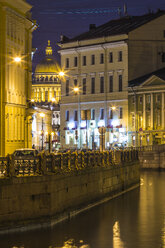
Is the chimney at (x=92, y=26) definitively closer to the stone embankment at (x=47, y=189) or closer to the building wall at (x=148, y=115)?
the building wall at (x=148, y=115)

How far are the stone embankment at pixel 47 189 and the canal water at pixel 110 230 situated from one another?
0.55m

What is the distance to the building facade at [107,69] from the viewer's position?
10994cm

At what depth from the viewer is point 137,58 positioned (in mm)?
110875

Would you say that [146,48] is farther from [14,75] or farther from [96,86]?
[14,75]

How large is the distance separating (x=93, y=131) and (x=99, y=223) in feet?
251

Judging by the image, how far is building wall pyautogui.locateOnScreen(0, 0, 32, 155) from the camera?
65.1 metres

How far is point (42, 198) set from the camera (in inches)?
1229

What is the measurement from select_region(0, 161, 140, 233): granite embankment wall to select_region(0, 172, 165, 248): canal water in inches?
19.8

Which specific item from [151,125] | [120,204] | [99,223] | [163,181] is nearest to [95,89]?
[151,125]

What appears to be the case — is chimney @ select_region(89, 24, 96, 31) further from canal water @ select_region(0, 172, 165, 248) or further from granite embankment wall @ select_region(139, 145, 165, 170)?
canal water @ select_region(0, 172, 165, 248)

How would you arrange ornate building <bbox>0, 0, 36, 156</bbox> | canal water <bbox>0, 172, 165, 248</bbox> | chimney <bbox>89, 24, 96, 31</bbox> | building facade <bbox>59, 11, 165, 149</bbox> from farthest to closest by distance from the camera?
chimney <bbox>89, 24, 96, 31</bbox>, building facade <bbox>59, 11, 165, 149</bbox>, ornate building <bbox>0, 0, 36, 156</bbox>, canal water <bbox>0, 172, 165, 248</bbox>

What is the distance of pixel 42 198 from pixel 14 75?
38257 mm

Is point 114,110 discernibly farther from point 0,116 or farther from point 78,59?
point 0,116

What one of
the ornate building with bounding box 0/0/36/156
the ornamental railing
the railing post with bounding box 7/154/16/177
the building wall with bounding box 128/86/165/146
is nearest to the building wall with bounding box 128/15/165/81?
the building wall with bounding box 128/86/165/146
